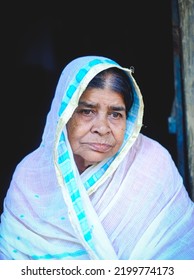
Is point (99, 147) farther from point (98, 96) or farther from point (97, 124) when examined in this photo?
point (98, 96)

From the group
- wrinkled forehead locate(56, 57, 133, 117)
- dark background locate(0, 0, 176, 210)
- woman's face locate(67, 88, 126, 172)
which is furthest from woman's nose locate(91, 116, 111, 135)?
dark background locate(0, 0, 176, 210)

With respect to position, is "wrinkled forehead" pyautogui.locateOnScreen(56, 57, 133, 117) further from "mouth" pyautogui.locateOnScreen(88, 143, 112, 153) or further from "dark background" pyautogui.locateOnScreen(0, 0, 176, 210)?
"dark background" pyautogui.locateOnScreen(0, 0, 176, 210)

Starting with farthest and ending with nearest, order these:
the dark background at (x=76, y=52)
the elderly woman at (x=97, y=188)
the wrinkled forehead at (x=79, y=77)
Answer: the dark background at (x=76, y=52) < the elderly woman at (x=97, y=188) < the wrinkled forehead at (x=79, y=77)

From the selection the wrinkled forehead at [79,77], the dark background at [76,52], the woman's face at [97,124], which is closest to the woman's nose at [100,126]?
the woman's face at [97,124]

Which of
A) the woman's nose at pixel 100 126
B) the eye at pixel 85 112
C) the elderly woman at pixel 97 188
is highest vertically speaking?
the eye at pixel 85 112

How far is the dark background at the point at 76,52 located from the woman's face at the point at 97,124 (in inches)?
98.3

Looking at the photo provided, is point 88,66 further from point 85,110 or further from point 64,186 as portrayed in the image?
point 64,186

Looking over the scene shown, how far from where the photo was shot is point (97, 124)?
7.55 ft

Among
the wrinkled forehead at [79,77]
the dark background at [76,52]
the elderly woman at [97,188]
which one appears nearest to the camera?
the wrinkled forehead at [79,77]

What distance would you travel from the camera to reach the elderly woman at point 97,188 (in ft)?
7.52

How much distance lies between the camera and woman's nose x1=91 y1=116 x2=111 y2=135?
2293 mm

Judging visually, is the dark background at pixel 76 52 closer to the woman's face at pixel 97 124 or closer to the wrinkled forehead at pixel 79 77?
the woman's face at pixel 97 124

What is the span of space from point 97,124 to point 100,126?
2 centimetres
